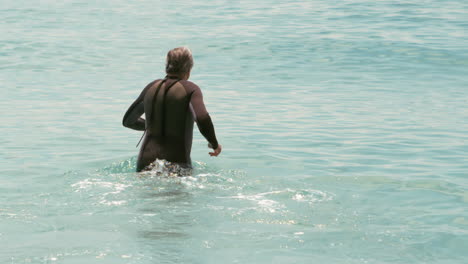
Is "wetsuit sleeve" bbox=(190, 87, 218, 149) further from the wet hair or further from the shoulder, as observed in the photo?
the wet hair

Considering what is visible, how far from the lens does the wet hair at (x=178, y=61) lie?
810 centimetres

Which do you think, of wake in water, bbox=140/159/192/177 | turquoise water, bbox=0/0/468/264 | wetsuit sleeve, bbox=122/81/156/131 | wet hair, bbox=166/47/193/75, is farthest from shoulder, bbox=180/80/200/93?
turquoise water, bbox=0/0/468/264

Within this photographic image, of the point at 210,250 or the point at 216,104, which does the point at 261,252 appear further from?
the point at 216,104

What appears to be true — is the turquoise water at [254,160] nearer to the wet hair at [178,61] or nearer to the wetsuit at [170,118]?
the wetsuit at [170,118]

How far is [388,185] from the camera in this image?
864 cm

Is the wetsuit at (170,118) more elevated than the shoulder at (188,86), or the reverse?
the shoulder at (188,86)

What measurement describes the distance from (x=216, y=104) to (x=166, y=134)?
7.97m

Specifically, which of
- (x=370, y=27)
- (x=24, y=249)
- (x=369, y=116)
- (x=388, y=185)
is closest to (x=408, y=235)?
(x=388, y=185)

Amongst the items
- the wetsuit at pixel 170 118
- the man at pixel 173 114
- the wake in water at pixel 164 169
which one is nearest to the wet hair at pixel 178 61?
the man at pixel 173 114

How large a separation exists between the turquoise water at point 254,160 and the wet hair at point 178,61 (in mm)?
1137

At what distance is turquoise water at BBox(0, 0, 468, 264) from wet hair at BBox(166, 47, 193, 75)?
114 cm

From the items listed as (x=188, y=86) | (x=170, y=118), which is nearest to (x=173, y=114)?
(x=170, y=118)

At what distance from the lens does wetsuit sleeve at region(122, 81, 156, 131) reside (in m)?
8.43

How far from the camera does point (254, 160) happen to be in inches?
404
